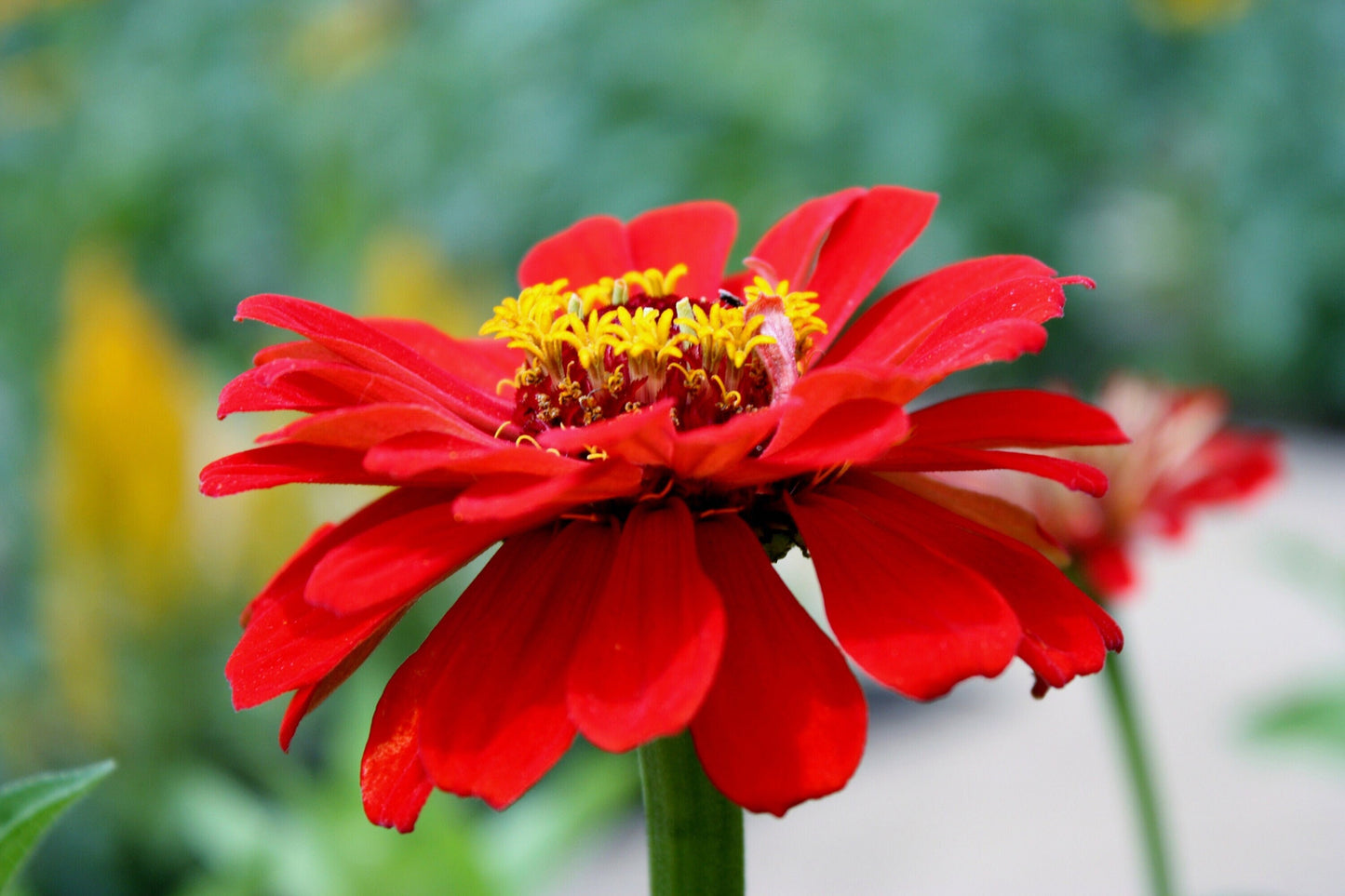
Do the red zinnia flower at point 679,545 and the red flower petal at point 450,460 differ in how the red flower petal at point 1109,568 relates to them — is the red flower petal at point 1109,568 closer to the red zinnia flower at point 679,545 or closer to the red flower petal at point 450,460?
the red zinnia flower at point 679,545

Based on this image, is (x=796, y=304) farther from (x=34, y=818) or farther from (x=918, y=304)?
(x=34, y=818)

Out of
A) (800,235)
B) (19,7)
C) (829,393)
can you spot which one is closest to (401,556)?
(829,393)

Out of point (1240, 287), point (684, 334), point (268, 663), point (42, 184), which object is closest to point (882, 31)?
point (1240, 287)

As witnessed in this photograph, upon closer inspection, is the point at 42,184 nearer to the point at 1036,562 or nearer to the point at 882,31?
the point at 882,31

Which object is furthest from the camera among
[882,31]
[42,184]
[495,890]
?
[42,184]

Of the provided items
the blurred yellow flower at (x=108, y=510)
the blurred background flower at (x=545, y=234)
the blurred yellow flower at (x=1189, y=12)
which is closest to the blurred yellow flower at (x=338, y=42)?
the blurred background flower at (x=545, y=234)
